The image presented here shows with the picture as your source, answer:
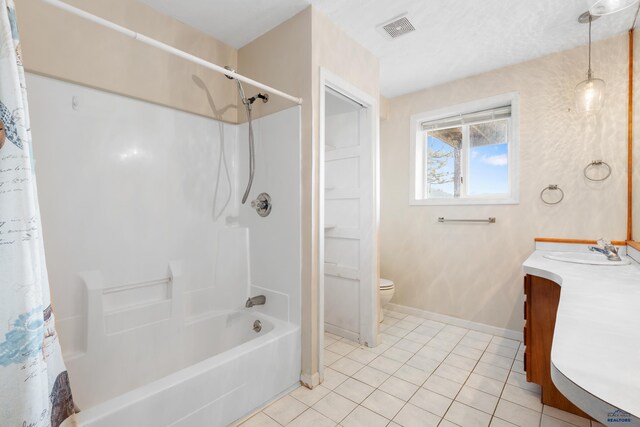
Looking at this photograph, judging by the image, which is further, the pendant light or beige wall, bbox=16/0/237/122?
the pendant light

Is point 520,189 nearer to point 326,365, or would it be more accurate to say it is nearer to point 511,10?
point 511,10

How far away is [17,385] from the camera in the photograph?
783mm

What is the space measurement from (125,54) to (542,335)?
2.81 m

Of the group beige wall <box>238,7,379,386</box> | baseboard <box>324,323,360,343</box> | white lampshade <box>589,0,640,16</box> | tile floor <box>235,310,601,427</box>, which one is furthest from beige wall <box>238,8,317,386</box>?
white lampshade <box>589,0,640,16</box>

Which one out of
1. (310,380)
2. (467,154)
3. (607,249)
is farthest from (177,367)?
(467,154)

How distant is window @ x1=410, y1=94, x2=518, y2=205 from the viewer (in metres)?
2.60

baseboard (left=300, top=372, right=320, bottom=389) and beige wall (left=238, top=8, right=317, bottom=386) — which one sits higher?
beige wall (left=238, top=8, right=317, bottom=386)

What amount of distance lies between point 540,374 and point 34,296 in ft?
7.41

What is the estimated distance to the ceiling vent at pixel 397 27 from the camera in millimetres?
1934

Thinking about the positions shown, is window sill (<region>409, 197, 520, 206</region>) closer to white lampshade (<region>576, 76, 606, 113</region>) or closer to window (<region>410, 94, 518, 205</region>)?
window (<region>410, 94, 518, 205</region>)

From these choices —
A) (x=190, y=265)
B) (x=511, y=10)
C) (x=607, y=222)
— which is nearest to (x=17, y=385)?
(x=190, y=265)

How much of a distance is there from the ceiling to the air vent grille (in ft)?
0.14
